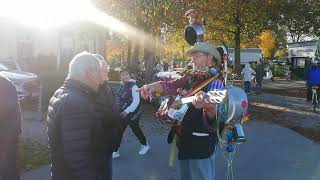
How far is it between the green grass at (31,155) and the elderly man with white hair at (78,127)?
4378 millimetres

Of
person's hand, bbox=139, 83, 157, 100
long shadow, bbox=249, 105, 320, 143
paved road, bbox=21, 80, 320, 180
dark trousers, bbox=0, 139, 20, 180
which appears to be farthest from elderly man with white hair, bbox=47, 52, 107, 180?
long shadow, bbox=249, 105, 320, 143

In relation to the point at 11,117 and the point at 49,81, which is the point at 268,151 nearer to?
the point at 11,117

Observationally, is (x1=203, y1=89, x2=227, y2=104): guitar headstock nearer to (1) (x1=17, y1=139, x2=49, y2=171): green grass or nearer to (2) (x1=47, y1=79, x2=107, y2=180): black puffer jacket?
(2) (x1=47, y1=79, x2=107, y2=180): black puffer jacket

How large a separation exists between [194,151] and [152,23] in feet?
46.6

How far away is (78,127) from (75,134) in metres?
0.05

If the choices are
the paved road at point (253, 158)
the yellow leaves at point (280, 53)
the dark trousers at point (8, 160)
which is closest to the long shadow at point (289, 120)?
the paved road at point (253, 158)

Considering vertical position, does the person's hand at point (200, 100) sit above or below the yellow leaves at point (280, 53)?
below

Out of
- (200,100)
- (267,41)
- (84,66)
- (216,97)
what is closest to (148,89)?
(200,100)

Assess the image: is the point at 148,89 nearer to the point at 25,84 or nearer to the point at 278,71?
the point at 25,84

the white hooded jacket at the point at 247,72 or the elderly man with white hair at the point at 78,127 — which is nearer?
the elderly man with white hair at the point at 78,127

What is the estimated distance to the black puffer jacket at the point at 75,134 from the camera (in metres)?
3.71

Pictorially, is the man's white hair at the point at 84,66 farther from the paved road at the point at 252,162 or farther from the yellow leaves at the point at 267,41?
the yellow leaves at the point at 267,41

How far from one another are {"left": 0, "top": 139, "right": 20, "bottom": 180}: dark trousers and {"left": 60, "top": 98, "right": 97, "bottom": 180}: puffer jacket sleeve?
70.5 inches

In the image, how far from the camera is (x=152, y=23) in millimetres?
18656
